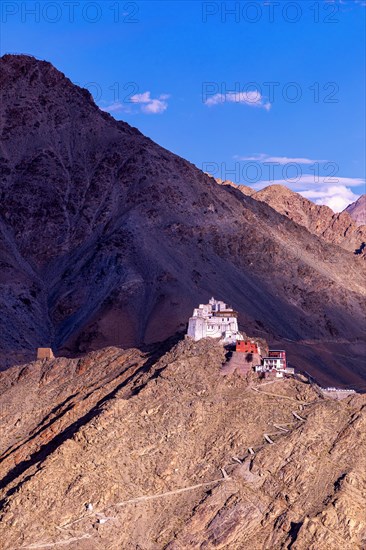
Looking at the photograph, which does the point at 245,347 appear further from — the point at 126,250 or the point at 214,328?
the point at 126,250

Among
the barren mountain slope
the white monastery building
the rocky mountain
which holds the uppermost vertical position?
the rocky mountain

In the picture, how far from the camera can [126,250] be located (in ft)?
506

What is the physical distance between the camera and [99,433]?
72312mm

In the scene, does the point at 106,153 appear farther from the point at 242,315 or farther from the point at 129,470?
the point at 129,470

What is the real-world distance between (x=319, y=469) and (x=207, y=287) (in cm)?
8072

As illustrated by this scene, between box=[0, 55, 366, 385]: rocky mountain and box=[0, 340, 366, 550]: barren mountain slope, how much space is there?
4961 cm

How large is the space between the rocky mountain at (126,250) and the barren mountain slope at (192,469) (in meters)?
49.6

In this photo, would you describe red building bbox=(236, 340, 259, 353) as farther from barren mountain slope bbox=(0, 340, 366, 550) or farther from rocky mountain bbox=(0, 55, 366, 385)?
rocky mountain bbox=(0, 55, 366, 385)

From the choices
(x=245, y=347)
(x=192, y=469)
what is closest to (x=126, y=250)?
(x=245, y=347)

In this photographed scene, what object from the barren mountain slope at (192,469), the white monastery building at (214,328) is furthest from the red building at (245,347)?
the white monastery building at (214,328)

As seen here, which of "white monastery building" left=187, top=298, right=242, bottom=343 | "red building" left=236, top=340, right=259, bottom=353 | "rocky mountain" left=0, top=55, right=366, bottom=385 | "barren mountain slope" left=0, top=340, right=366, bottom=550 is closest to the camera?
"barren mountain slope" left=0, top=340, right=366, bottom=550

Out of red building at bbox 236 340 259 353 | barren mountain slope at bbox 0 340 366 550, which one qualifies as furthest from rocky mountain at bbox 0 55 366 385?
barren mountain slope at bbox 0 340 366 550

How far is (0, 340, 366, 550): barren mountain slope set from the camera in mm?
65750

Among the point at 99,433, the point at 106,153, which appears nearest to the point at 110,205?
the point at 106,153
